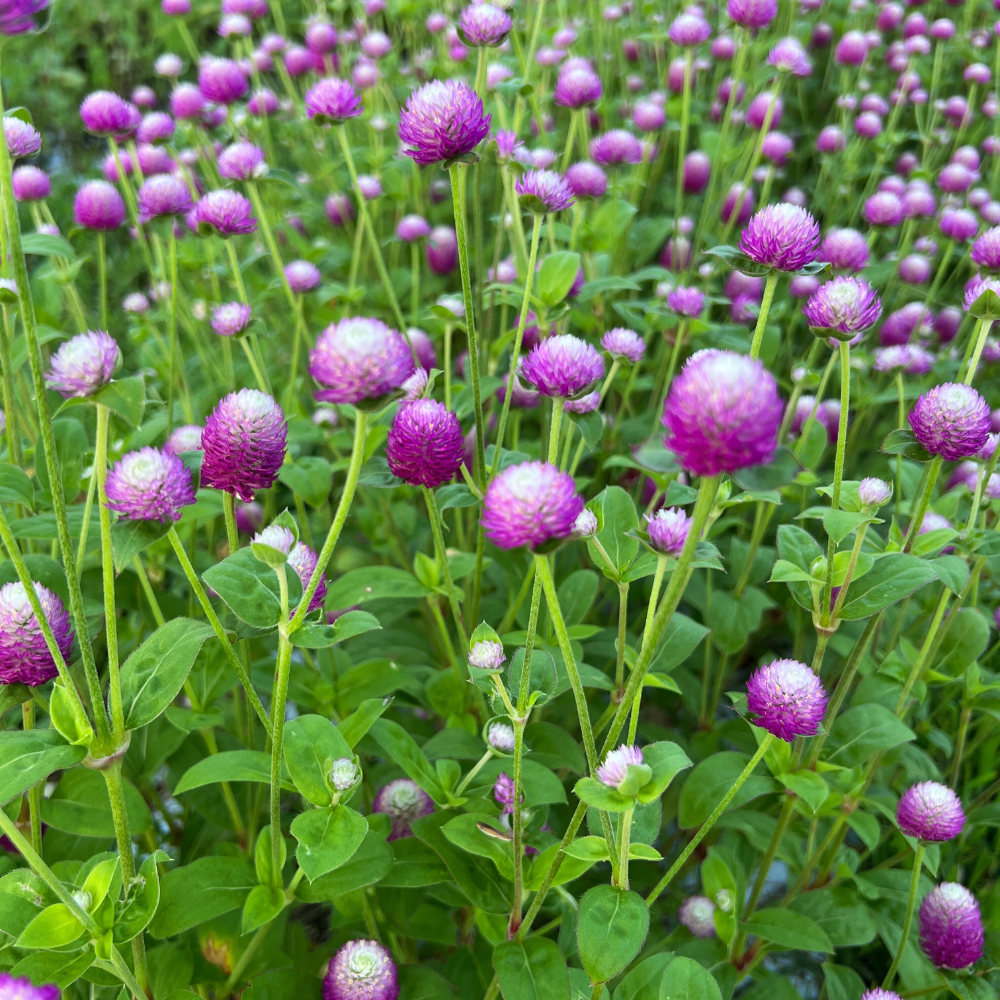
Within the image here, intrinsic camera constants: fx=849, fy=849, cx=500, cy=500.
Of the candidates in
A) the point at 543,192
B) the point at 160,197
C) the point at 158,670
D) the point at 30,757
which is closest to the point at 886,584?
the point at 543,192

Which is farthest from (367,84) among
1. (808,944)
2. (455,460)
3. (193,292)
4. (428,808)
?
(808,944)

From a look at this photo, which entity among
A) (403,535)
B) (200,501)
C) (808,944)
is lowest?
(808,944)

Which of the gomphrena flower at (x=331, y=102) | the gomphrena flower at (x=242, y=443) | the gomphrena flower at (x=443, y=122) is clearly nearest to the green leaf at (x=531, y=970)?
the gomphrena flower at (x=242, y=443)

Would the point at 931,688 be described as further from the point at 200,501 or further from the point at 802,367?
the point at 200,501

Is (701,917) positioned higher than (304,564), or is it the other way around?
(304,564)

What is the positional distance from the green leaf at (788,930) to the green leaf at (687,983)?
0.34 metres

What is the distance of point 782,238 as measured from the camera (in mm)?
1224

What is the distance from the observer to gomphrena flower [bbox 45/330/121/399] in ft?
3.04

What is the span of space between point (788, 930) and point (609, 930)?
603 mm

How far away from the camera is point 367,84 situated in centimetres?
303

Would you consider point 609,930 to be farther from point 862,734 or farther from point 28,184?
point 28,184

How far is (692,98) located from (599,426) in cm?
264

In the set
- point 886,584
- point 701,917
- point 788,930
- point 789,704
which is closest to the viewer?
point 789,704

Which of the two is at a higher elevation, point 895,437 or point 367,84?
point 367,84
